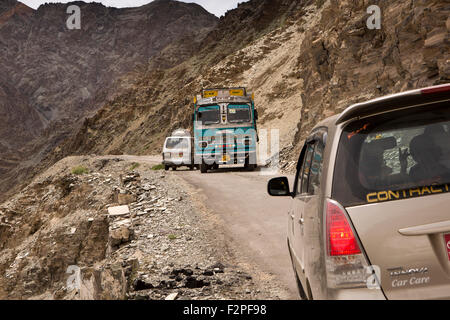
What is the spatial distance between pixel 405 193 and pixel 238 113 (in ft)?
59.5

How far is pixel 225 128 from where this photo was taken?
797 inches

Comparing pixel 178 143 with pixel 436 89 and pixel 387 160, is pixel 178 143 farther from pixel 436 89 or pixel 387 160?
pixel 436 89

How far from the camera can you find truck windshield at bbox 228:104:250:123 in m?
20.4

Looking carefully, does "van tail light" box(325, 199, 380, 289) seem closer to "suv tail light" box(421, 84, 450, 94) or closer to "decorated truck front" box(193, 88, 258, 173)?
"suv tail light" box(421, 84, 450, 94)

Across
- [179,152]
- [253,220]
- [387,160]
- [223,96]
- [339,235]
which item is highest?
[223,96]

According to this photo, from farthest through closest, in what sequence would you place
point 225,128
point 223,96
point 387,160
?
point 223,96 → point 225,128 → point 387,160

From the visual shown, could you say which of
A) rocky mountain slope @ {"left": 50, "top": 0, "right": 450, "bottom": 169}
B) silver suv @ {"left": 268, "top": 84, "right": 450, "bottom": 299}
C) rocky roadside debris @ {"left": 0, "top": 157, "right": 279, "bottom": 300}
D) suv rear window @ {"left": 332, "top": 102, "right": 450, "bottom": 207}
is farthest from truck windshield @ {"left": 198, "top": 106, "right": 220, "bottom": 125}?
suv rear window @ {"left": 332, "top": 102, "right": 450, "bottom": 207}

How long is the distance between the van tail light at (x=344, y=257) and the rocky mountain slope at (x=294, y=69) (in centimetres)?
1150

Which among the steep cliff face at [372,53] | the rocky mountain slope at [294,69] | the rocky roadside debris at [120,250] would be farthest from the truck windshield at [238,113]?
the rocky roadside debris at [120,250]

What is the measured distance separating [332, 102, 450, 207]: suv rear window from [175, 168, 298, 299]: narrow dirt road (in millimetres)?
2973

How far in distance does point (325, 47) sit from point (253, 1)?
65.8 meters

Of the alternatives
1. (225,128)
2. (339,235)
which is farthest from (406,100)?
(225,128)

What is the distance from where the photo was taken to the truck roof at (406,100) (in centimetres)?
255

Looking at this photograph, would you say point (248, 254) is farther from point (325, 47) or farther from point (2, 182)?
point (2, 182)
